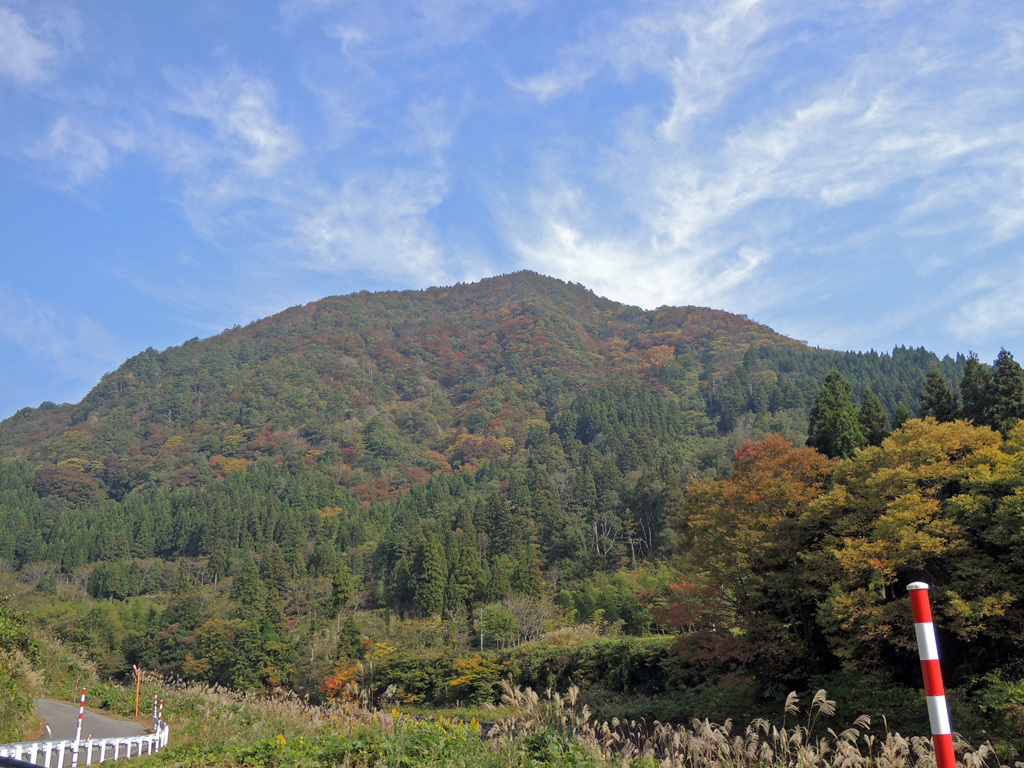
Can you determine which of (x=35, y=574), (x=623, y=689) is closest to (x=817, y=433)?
(x=623, y=689)

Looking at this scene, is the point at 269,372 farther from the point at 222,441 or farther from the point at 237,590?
the point at 237,590

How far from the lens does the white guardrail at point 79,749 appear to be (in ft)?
29.6

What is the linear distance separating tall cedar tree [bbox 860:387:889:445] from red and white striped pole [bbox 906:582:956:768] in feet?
112

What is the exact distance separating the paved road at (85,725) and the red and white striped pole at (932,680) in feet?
54.9

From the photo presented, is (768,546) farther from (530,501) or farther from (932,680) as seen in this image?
(530,501)

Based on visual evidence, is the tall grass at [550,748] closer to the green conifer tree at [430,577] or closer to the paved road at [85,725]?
the paved road at [85,725]

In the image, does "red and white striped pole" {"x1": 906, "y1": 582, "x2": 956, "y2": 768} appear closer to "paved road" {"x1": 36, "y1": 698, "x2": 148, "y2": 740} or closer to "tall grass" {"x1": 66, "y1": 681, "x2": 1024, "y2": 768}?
"tall grass" {"x1": 66, "y1": 681, "x2": 1024, "y2": 768}

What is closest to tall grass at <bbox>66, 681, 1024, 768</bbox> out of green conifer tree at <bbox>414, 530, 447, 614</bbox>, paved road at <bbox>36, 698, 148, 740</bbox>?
paved road at <bbox>36, 698, 148, 740</bbox>

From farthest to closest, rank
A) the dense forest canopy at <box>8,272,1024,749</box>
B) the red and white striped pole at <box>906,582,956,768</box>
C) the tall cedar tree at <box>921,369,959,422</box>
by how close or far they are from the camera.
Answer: the tall cedar tree at <box>921,369,959,422</box> → the dense forest canopy at <box>8,272,1024,749</box> → the red and white striped pole at <box>906,582,956,768</box>

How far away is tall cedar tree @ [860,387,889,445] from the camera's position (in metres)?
33.8

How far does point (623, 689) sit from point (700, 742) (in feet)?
93.1

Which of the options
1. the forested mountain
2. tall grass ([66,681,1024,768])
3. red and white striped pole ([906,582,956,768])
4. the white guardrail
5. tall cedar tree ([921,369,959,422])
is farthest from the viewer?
the forested mountain

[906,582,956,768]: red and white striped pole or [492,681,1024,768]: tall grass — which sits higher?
[906,582,956,768]: red and white striped pole

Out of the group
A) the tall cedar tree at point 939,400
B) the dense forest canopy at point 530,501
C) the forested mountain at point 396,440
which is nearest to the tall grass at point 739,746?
the dense forest canopy at point 530,501
